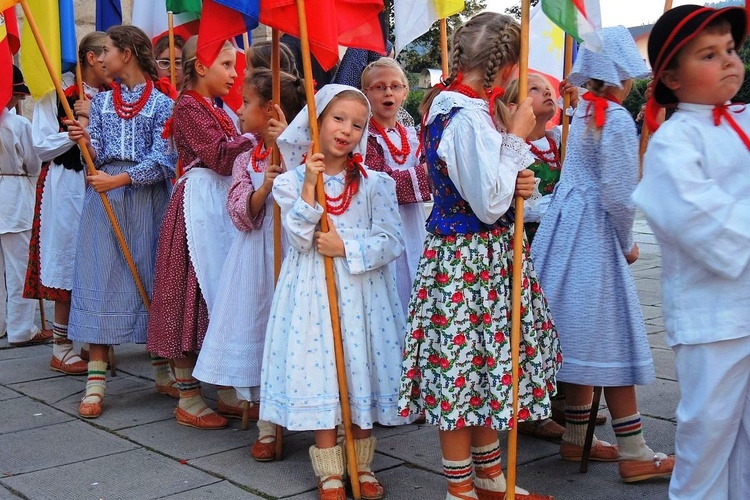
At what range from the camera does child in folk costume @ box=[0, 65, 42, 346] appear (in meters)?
6.50

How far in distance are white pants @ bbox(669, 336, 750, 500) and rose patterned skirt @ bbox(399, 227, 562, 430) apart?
62 cm

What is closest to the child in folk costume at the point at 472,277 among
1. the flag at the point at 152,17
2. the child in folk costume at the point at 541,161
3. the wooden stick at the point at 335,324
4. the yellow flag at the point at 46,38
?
the wooden stick at the point at 335,324

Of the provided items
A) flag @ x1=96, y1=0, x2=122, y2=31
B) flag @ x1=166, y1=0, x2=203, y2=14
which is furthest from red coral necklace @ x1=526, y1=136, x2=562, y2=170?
flag @ x1=96, y1=0, x2=122, y2=31

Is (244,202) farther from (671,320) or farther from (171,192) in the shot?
(671,320)

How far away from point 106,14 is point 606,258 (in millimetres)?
3931

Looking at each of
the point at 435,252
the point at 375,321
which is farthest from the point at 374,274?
the point at 435,252

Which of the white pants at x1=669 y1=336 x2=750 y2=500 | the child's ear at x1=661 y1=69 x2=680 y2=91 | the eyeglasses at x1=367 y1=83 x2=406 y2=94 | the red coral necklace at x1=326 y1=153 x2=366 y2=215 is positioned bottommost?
the white pants at x1=669 y1=336 x2=750 y2=500

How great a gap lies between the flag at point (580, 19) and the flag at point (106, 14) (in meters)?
3.73

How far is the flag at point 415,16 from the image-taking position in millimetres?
4637

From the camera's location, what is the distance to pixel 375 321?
11.9ft

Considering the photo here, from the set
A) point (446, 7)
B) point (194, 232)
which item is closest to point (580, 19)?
point (446, 7)

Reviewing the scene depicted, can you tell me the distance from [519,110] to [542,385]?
0.94 m

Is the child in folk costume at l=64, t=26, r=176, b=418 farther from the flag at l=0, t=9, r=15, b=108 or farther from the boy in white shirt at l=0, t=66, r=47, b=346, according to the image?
the boy in white shirt at l=0, t=66, r=47, b=346

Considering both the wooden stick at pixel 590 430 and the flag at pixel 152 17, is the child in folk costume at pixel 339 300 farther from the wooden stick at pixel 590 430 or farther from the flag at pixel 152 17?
the flag at pixel 152 17
